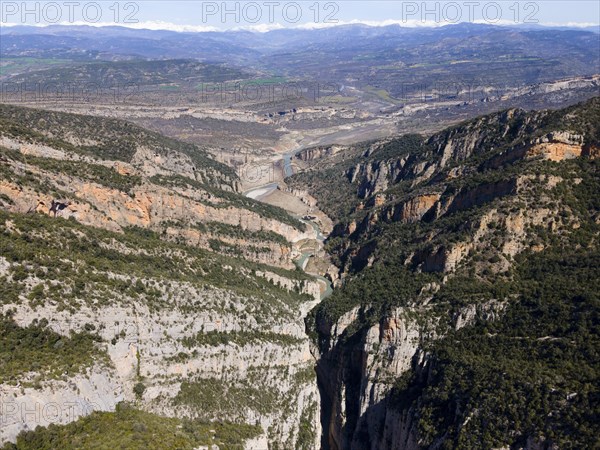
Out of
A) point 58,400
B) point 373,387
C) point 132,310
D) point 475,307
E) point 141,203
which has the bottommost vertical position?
point 373,387

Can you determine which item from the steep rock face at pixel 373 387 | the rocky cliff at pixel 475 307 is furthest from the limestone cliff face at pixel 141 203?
the steep rock face at pixel 373 387

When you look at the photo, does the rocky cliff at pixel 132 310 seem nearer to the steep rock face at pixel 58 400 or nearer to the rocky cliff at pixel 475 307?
the steep rock face at pixel 58 400

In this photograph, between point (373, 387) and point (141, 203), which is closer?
point (373, 387)

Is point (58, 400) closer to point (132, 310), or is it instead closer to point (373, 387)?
point (132, 310)

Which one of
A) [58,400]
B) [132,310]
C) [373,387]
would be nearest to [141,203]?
[132,310]

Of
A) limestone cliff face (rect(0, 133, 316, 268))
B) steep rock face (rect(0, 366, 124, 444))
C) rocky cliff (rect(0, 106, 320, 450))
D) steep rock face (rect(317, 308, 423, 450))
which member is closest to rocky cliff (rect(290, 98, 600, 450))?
steep rock face (rect(317, 308, 423, 450))

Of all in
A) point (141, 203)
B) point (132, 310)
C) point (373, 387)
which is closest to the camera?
point (132, 310)

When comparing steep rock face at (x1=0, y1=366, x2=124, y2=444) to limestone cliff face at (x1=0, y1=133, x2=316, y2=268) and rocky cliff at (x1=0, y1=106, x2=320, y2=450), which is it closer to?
rocky cliff at (x1=0, y1=106, x2=320, y2=450)

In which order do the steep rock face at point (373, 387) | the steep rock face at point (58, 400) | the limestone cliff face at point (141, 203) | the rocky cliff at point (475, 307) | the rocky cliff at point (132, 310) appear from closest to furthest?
the steep rock face at point (58, 400)
the rocky cliff at point (132, 310)
the rocky cliff at point (475, 307)
the steep rock face at point (373, 387)
the limestone cliff face at point (141, 203)

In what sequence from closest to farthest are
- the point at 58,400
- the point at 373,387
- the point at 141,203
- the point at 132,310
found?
the point at 58,400, the point at 132,310, the point at 373,387, the point at 141,203

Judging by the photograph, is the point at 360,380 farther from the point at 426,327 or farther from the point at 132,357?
the point at 132,357

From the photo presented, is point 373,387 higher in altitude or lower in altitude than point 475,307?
lower
